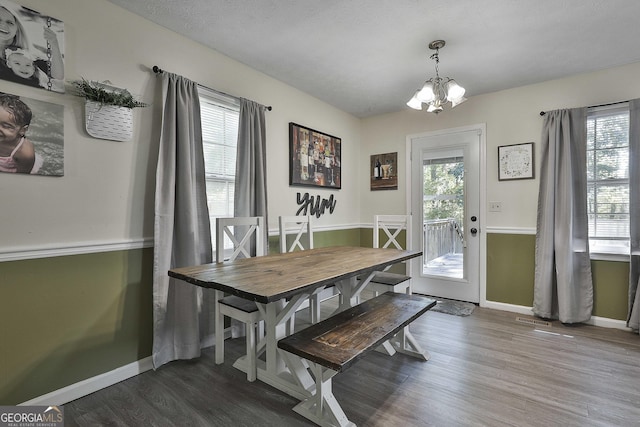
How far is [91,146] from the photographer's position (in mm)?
1962

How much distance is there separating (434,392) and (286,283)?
4.00ft

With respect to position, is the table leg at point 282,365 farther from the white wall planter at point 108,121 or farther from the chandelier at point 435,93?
the chandelier at point 435,93

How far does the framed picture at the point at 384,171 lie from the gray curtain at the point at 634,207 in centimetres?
230

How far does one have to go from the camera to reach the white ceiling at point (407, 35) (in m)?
2.06

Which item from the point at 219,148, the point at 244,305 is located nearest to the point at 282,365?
the point at 244,305

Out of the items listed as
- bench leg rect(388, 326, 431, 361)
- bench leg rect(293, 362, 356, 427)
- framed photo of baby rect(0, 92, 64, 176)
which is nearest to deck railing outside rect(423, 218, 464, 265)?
bench leg rect(388, 326, 431, 361)

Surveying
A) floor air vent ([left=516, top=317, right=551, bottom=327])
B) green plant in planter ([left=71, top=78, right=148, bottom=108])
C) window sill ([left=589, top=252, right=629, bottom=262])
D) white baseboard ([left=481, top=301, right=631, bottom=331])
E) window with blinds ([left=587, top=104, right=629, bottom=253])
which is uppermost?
green plant in planter ([left=71, top=78, right=148, bottom=108])

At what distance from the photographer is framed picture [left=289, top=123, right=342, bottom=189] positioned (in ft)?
11.3

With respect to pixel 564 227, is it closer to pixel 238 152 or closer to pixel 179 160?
pixel 238 152

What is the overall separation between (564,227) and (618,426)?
1.93m

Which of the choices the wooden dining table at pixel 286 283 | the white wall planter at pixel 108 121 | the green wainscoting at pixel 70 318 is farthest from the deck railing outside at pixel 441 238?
the white wall planter at pixel 108 121

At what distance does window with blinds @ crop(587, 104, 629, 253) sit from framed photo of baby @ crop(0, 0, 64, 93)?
14.3ft

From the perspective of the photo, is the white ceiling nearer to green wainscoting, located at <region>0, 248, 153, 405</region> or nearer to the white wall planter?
the white wall planter

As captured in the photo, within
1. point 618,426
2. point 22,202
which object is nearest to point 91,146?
point 22,202
